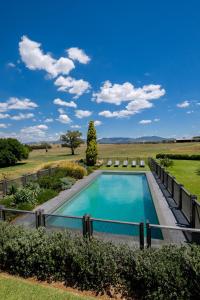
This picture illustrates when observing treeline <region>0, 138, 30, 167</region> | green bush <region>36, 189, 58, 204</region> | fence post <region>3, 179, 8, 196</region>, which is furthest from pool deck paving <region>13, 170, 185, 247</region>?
treeline <region>0, 138, 30, 167</region>

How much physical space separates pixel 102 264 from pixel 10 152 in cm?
3494

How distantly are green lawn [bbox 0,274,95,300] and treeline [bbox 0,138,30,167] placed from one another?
33259 millimetres

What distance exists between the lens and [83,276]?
166 inches

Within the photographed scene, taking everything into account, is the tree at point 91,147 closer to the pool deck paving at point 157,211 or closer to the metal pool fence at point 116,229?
the pool deck paving at point 157,211

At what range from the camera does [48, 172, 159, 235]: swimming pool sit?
5.96m

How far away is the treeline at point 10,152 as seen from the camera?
34.8 meters

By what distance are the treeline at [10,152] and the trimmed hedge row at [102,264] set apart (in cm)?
3250

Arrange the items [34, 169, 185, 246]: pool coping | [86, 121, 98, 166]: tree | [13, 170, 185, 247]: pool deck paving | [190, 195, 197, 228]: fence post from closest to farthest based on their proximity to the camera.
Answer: [13, 170, 185, 247]: pool deck paving < [34, 169, 185, 246]: pool coping < [190, 195, 197, 228]: fence post < [86, 121, 98, 166]: tree

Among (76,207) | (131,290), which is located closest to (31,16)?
(76,207)

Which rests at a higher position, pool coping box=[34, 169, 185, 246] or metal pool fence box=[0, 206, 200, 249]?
metal pool fence box=[0, 206, 200, 249]

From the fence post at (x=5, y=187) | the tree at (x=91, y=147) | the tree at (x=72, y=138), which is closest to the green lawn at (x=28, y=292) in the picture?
the fence post at (x=5, y=187)

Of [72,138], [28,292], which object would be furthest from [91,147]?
[72,138]

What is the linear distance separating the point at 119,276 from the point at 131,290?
311mm

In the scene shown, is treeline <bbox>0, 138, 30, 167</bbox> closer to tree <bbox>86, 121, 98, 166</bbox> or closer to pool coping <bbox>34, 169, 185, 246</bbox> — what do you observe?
tree <bbox>86, 121, 98, 166</bbox>
